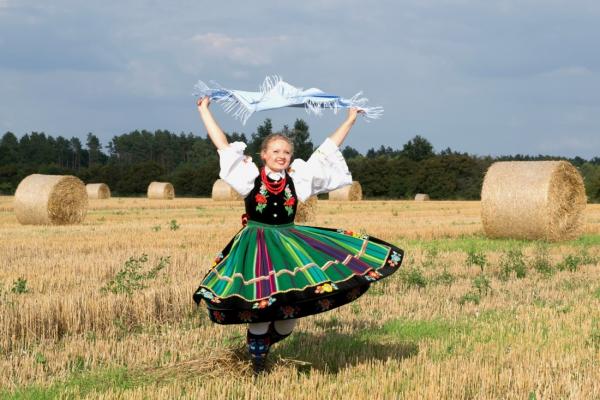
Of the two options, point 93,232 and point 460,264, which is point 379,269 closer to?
point 460,264

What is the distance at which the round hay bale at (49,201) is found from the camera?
70.8 ft

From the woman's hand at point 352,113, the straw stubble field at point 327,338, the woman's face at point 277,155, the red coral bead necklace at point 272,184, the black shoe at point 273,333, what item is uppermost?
the woman's hand at point 352,113

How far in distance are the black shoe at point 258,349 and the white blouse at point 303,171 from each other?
1.03 meters

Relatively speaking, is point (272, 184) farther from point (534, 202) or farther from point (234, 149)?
point (534, 202)

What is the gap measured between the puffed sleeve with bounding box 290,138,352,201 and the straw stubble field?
131cm

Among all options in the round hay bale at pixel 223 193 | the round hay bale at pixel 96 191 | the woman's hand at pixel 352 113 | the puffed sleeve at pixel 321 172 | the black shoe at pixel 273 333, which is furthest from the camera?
the round hay bale at pixel 96 191

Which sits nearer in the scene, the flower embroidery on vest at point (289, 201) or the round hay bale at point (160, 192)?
the flower embroidery on vest at point (289, 201)

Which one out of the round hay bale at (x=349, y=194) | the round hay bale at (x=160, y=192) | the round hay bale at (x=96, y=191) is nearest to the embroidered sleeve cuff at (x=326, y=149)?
the round hay bale at (x=349, y=194)

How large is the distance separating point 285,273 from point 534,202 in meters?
12.7

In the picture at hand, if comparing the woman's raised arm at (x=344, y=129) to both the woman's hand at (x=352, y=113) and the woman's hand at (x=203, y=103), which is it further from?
the woman's hand at (x=203, y=103)

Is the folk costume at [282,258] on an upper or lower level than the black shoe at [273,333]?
upper

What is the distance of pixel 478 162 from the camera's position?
2520 inches

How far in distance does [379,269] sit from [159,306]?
11.2ft

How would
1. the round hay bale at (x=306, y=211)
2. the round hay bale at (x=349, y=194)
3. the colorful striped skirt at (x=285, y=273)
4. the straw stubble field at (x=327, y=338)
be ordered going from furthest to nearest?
the round hay bale at (x=349, y=194), the round hay bale at (x=306, y=211), the straw stubble field at (x=327, y=338), the colorful striped skirt at (x=285, y=273)
